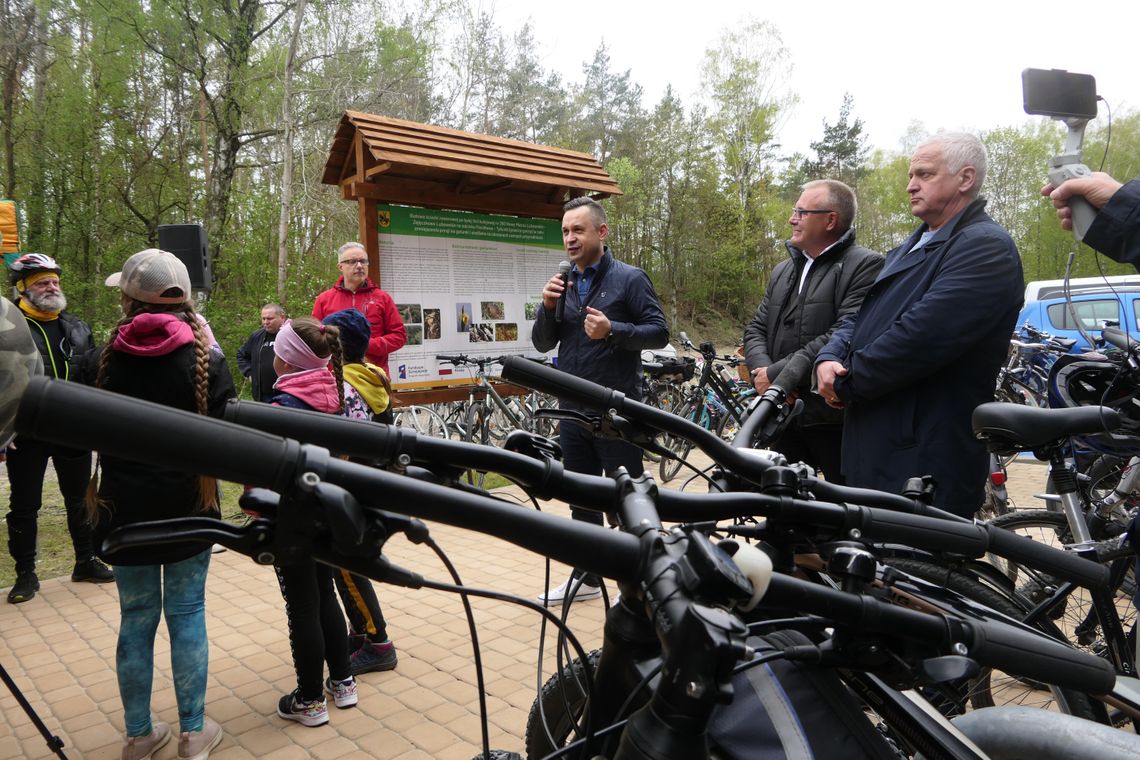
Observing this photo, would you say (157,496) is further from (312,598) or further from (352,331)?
(352,331)

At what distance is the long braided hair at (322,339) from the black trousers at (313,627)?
30.4 inches

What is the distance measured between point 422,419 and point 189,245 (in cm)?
323

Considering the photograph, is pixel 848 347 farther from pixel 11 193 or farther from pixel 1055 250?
pixel 1055 250

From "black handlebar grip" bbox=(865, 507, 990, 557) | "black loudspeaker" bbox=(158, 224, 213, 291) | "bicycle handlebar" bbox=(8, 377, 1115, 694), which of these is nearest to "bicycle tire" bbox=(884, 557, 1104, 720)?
"black handlebar grip" bbox=(865, 507, 990, 557)

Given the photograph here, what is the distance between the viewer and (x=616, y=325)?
415 centimetres

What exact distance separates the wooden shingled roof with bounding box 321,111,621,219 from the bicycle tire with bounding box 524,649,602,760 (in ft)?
18.3

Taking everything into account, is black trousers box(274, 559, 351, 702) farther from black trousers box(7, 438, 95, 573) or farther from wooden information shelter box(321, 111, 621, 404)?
wooden information shelter box(321, 111, 621, 404)

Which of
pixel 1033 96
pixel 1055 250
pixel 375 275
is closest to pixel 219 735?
pixel 1033 96

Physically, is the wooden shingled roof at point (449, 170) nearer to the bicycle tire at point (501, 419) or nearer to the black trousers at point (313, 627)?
the bicycle tire at point (501, 419)

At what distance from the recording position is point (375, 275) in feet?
21.6

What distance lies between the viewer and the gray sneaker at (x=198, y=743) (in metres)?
2.89

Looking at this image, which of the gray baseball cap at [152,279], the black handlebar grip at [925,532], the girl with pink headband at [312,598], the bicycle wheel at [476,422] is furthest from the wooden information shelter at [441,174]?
the black handlebar grip at [925,532]

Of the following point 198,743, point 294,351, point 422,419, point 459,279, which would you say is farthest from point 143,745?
point 422,419

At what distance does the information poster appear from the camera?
686 centimetres
